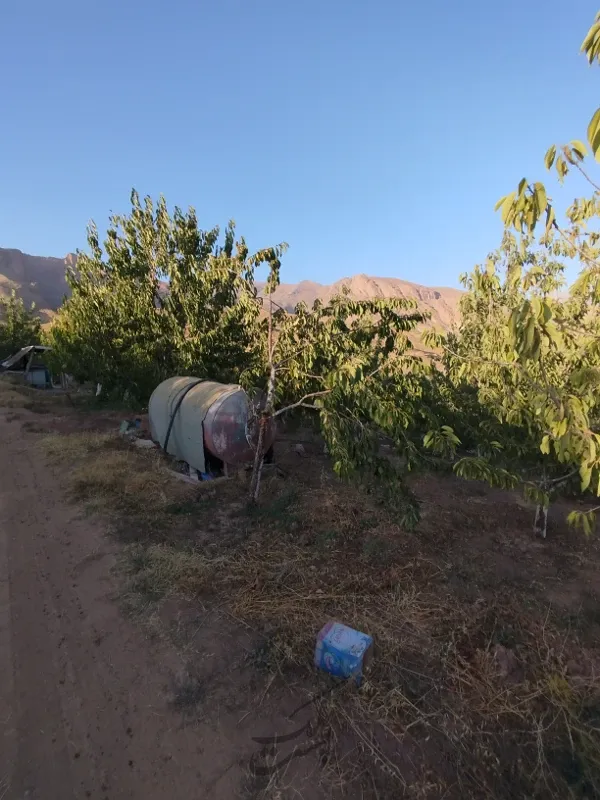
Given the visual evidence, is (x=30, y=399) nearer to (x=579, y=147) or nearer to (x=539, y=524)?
(x=539, y=524)

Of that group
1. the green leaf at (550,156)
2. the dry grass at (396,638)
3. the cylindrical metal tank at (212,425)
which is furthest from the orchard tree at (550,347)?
the cylindrical metal tank at (212,425)

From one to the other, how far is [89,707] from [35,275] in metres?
179

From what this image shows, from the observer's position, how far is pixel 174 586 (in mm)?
6012

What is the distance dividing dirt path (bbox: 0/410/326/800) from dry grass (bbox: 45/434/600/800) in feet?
2.49

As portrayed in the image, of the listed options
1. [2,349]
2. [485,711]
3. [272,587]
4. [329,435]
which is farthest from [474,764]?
[2,349]

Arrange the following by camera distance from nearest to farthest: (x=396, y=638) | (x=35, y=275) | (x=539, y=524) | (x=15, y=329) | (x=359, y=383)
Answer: (x=396, y=638) → (x=359, y=383) → (x=539, y=524) → (x=15, y=329) → (x=35, y=275)

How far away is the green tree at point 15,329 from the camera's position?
37719 millimetres

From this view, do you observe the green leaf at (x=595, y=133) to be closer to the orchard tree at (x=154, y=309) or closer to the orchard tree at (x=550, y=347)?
the orchard tree at (x=550, y=347)

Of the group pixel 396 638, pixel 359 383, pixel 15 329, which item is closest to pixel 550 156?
pixel 359 383

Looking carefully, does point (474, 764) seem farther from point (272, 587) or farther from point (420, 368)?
point (420, 368)

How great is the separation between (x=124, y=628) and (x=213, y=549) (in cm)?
212

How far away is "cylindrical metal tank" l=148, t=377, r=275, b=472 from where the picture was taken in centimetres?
995

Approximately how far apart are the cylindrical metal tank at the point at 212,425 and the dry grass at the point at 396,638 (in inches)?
53.8

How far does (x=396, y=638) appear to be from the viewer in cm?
505
